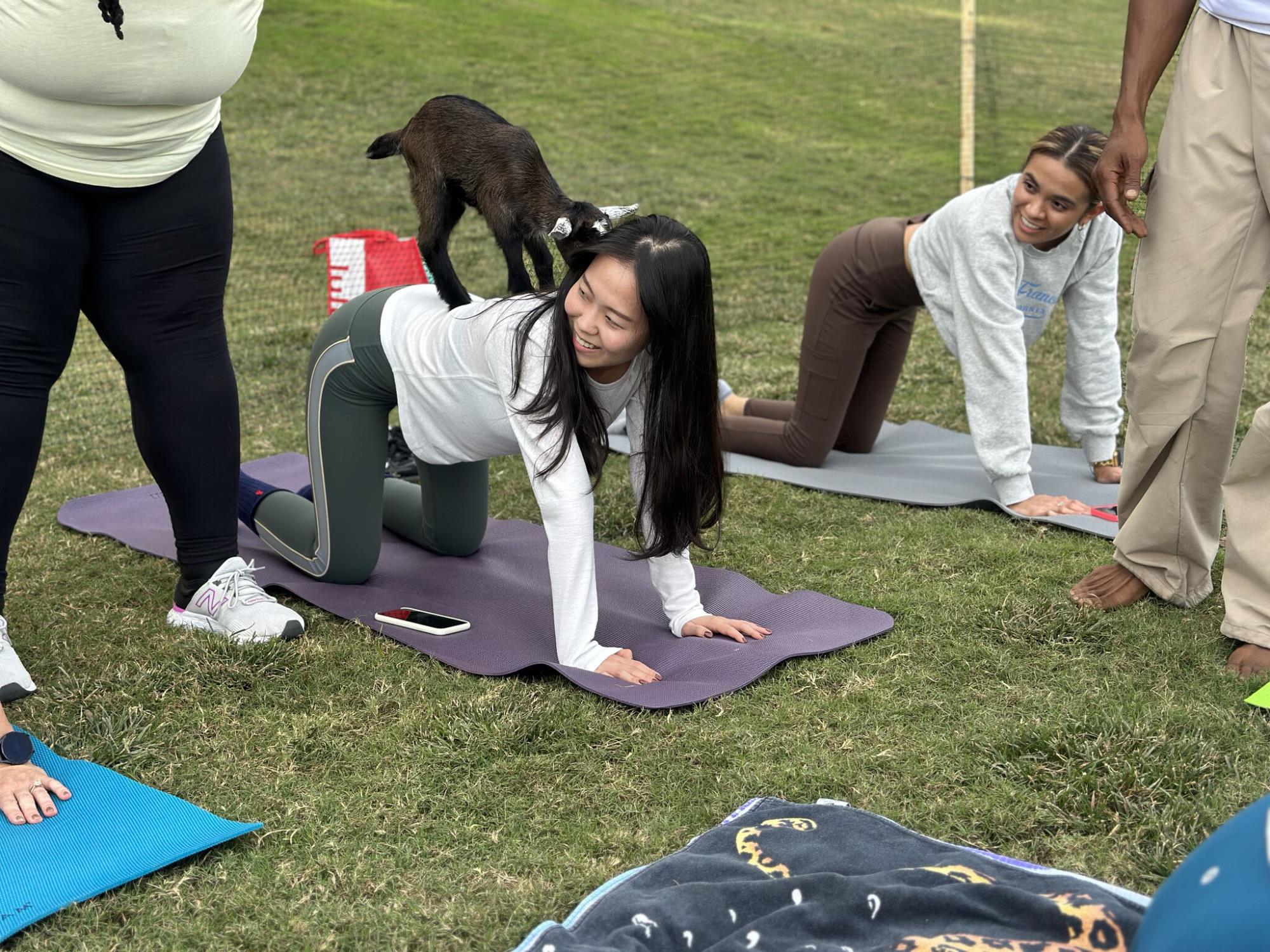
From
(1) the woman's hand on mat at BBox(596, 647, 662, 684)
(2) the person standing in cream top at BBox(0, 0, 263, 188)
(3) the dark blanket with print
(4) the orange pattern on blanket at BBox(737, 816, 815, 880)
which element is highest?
(2) the person standing in cream top at BBox(0, 0, 263, 188)

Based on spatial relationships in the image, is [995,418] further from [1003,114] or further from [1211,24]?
[1003,114]

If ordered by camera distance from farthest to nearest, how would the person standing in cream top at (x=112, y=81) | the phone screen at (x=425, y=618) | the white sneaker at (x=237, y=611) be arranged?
the phone screen at (x=425, y=618), the white sneaker at (x=237, y=611), the person standing in cream top at (x=112, y=81)

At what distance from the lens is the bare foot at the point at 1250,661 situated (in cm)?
285

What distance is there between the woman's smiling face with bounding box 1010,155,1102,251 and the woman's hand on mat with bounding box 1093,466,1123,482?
35.4 inches

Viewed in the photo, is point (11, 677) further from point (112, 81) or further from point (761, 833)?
point (761, 833)

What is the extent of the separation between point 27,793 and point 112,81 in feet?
4.92

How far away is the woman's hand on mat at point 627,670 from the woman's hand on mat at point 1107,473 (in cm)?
215

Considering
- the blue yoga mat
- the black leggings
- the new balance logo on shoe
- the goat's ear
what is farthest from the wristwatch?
the goat's ear

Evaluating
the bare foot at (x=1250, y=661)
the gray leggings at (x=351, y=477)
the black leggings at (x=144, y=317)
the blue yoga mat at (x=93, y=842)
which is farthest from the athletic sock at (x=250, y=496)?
the bare foot at (x=1250, y=661)

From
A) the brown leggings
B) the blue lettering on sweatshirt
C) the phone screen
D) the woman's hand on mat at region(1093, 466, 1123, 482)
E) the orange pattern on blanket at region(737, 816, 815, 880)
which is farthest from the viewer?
the brown leggings

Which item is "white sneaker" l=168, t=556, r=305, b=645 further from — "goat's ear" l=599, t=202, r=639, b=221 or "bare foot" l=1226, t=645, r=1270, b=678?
"bare foot" l=1226, t=645, r=1270, b=678

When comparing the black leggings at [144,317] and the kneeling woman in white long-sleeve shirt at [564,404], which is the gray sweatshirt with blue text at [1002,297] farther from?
the black leggings at [144,317]

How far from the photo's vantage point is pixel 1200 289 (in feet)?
9.72

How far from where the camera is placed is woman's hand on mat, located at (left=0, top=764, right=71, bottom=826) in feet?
7.58
